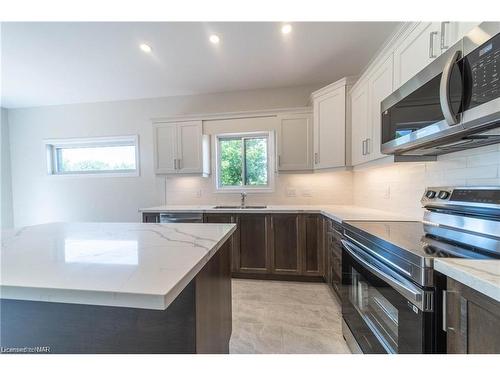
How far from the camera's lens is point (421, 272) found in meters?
0.91

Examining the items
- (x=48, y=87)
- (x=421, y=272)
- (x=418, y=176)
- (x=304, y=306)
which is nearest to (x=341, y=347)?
(x=304, y=306)

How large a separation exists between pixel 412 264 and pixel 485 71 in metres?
0.84

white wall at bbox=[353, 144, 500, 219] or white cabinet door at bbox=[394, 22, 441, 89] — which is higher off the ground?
white cabinet door at bbox=[394, 22, 441, 89]

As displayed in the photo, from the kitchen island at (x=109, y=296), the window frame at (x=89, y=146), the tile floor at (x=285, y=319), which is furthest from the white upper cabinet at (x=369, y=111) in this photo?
the window frame at (x=89, y=146)

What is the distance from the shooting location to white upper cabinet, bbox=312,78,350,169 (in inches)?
103

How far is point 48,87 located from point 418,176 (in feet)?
16.1

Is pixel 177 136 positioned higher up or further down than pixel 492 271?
higher up

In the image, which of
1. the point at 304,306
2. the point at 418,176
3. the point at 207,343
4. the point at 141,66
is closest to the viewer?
the point at 207,343

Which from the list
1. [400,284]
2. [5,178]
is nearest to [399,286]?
[400,284]

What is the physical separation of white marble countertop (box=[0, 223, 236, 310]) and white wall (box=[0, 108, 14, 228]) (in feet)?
12.9

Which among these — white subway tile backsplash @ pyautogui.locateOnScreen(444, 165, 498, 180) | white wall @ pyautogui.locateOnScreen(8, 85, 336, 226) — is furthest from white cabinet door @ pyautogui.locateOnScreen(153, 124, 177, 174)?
white subway tile backsplash @ pyautogui.locateOnScreen(444, 165, 498, 180)

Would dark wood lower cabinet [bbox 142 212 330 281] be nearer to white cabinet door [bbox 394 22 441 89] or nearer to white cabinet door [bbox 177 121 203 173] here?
white cabinet door [bbox 177 121 203 173]
